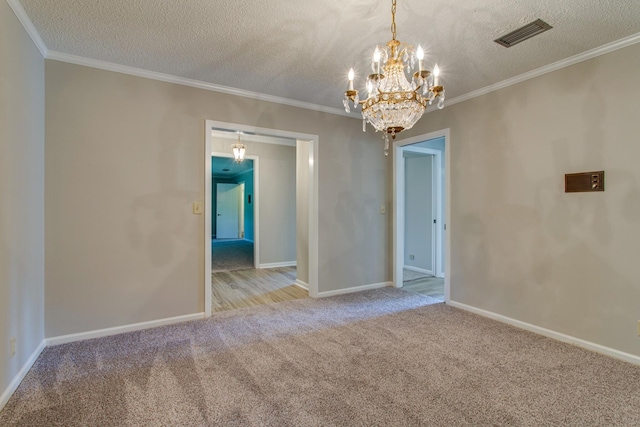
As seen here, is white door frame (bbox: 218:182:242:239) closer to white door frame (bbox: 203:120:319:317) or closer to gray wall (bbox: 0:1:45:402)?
white door frame (bbox: 203:120:319:317)

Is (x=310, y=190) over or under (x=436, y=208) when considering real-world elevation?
over

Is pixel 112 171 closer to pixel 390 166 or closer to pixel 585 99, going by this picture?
pixel 390 166

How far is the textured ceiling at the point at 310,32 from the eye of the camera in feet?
6.82

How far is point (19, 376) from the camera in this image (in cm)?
210

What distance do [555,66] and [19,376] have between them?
489cm

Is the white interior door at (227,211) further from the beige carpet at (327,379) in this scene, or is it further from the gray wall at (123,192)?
the beige carpet at (327,379)

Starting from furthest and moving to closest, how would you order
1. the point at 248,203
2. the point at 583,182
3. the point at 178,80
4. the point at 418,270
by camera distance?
1. the point at 248,203
2. the point at 418,270
3. the point at 178,80
4. the point at 583,182

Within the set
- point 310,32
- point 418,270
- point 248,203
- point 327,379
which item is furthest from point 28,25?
point 248,203

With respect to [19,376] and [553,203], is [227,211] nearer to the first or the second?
[19,376]

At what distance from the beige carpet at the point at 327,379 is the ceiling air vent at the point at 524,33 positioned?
251 cm

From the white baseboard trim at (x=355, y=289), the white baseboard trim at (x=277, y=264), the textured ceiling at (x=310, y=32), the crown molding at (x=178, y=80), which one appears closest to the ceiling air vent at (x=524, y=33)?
the textured ceiling at (x=310, y=32)

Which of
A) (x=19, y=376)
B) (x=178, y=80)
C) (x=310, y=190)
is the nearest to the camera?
(x=19, y=376)

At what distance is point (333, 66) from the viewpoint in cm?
295

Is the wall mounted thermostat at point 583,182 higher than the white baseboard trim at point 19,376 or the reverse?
higher
